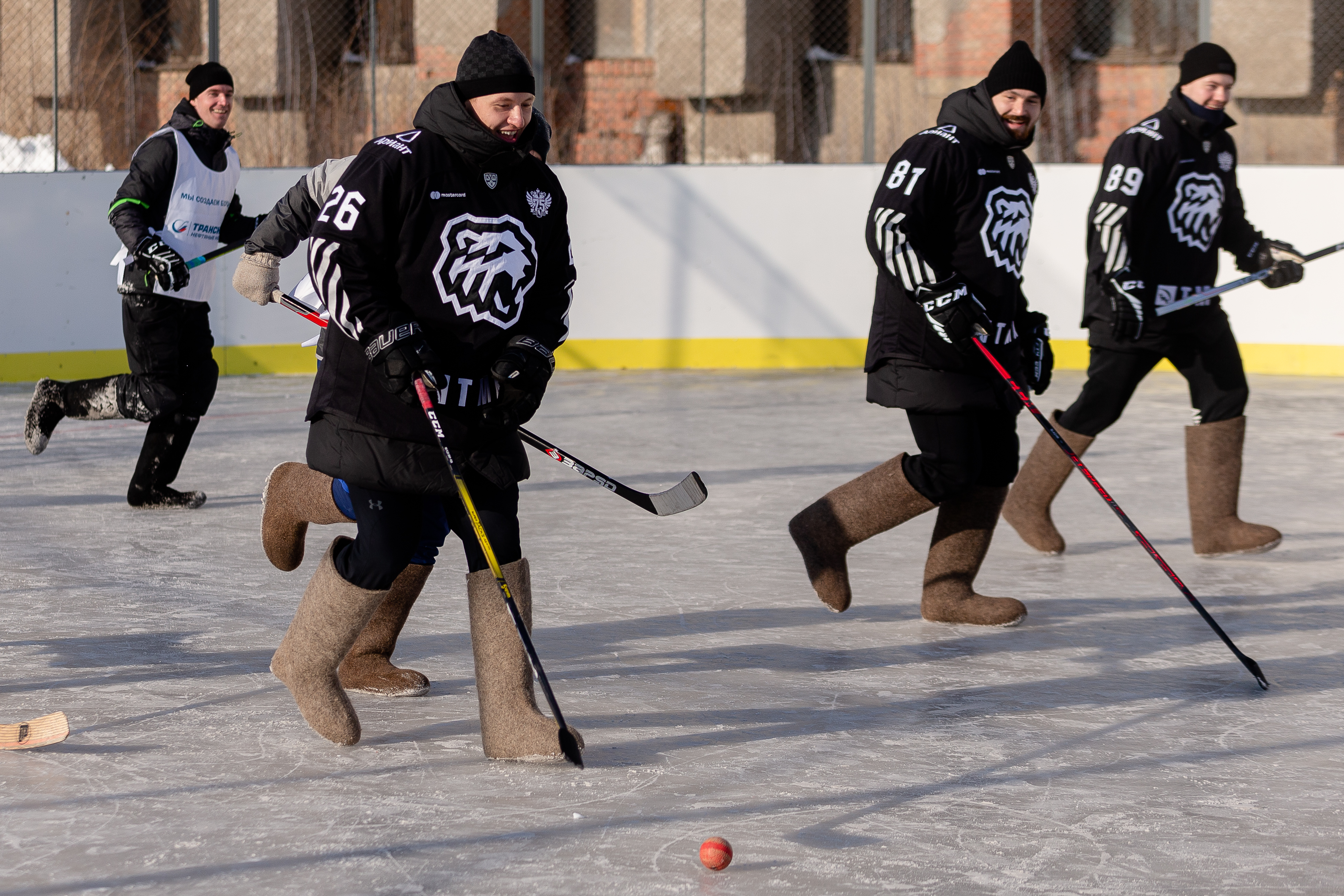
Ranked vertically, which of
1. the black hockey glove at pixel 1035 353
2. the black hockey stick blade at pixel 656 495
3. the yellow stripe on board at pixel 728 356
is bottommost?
the yellow stripe on board at pixel 728 356

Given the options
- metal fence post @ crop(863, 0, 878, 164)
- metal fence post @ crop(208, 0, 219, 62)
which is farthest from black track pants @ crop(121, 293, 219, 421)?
metal fence post @ crop(863, 0, 878, 164)

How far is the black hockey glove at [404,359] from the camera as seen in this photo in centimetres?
292

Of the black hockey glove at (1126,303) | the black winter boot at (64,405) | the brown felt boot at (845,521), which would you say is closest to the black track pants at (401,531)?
the brown felt boot at (845,521)

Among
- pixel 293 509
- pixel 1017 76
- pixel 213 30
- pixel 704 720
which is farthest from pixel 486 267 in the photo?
pixel 213 30

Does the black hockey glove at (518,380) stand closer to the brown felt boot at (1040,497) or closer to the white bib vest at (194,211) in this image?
the brown felt boot at (1040,497)

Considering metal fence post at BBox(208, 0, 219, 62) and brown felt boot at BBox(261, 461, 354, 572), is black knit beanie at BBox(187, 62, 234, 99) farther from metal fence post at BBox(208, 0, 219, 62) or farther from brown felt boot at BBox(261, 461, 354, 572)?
metal fence post at BBox(208, 0, 219, 62)

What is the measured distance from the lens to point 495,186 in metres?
3.07

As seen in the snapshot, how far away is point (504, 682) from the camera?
3076 millimetres

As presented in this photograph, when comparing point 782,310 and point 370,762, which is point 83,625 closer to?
point 370,762

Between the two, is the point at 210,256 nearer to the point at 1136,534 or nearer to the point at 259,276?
the point at 259,276

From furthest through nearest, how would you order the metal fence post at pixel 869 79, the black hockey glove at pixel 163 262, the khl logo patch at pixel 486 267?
1. the metal fence post at pixel 869 79
2. the black hockey glove at pixel 163 262
3. the khl logo patch at pixel 486 267

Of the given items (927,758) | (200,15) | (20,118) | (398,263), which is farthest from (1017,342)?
(200,15)

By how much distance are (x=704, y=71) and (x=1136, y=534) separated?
7.34m

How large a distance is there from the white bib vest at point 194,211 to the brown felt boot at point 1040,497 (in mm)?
2737
